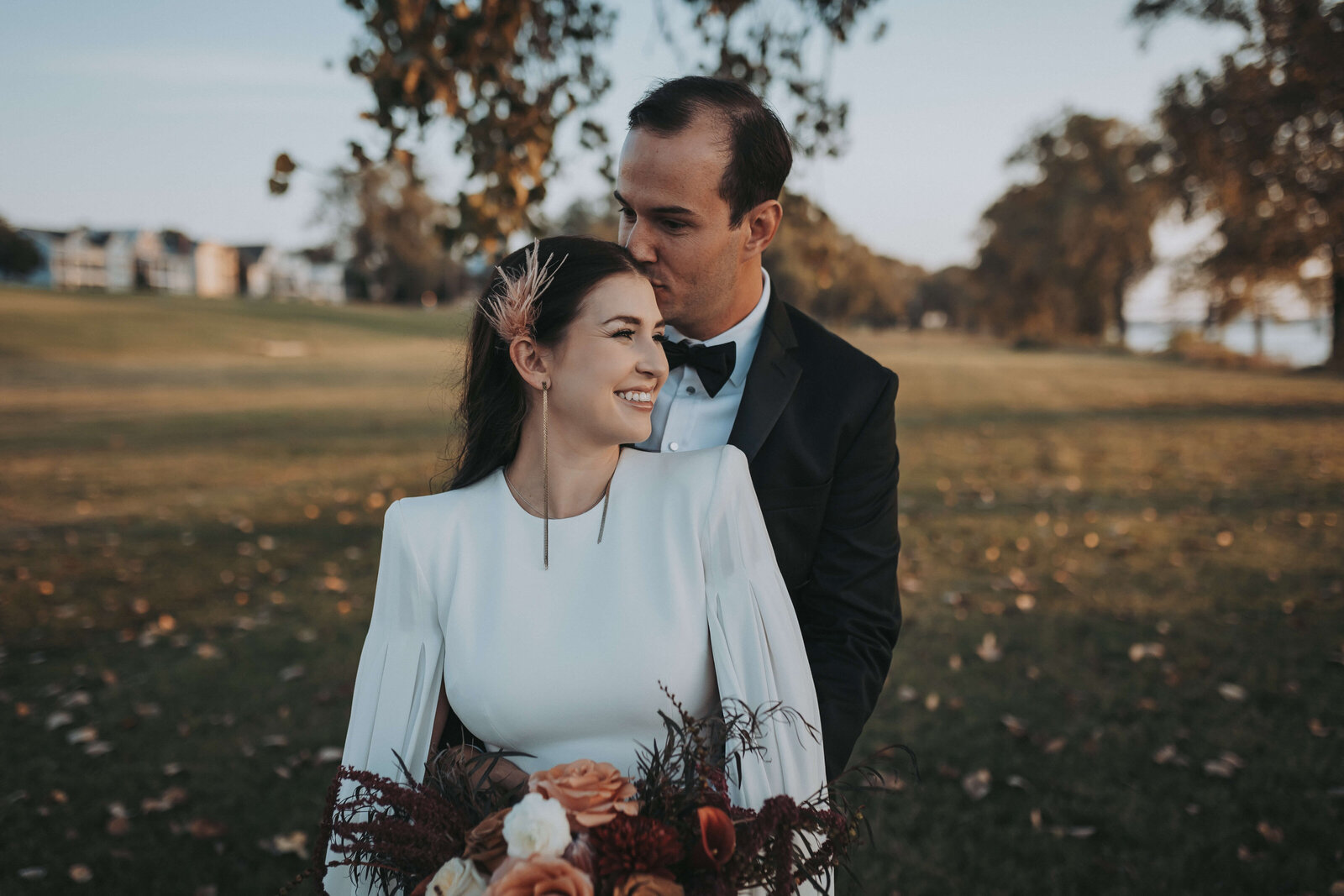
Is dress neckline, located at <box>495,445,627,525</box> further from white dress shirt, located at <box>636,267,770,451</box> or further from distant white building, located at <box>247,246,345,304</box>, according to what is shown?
distant white building, located at <box>247,246,345,304</box>

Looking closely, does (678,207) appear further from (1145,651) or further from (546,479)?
(1145,651)

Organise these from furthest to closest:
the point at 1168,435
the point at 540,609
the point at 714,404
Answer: the point at 1168,435, the point at 714,404, the point at 540,609

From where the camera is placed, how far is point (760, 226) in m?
2.80

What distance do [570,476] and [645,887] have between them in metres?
1.09

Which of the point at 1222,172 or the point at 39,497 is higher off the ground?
the point at 1222,172

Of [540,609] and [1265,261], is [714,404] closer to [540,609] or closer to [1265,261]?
[540,609]

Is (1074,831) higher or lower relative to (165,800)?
higher

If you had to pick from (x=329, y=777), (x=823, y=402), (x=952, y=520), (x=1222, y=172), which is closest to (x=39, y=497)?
(x=329, y=777)

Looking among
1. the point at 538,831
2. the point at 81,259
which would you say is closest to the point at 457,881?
the point at 538,831

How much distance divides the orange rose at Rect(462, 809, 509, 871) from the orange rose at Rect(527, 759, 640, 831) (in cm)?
10

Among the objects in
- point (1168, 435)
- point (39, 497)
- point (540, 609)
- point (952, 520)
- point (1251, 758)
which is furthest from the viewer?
point (1168, 435)

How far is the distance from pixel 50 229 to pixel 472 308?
119418mm

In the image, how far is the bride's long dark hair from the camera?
7.23ft

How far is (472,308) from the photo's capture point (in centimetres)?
253
